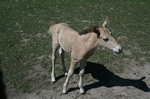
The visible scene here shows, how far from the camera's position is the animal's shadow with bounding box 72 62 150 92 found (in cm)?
973

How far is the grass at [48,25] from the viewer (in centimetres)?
1096

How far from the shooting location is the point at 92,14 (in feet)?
52.5

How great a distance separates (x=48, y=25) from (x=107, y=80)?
6.05 meters

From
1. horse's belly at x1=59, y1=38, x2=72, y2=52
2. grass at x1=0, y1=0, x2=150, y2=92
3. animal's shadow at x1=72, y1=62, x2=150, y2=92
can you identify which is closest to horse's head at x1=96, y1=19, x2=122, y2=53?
horse's belly at x1=59, y1=38, x2=72, y2=52

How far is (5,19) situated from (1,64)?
5.12 meters

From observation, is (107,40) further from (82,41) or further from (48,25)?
(48,25)

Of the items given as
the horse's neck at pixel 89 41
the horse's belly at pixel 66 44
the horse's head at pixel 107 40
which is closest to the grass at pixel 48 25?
the horse's belly at pixel 66 44

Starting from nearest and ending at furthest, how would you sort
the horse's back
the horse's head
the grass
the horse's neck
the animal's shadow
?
the horse's head → the horse's neck → the horse's back → the animal's shadow → the grass

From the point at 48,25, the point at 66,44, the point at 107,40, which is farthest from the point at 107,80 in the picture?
the point at 48,25

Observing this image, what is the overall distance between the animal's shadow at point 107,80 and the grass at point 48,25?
0.41m

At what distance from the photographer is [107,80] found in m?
10.1

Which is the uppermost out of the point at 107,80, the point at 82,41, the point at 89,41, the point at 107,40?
the point at 107,40

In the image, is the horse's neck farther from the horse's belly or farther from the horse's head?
the horse's belly

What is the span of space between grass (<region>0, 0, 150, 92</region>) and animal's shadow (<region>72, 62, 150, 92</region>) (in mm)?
414
